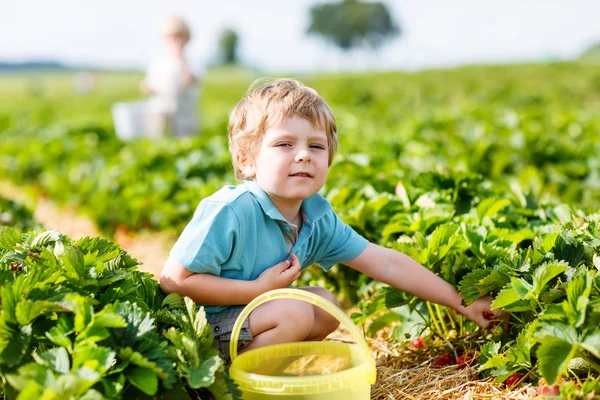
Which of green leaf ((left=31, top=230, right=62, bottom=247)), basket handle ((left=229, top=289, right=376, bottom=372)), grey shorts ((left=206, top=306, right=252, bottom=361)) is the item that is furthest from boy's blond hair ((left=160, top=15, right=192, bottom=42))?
basket handle ((left=229, top=289, right=376, bottom=372))

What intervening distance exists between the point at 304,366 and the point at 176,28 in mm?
6816

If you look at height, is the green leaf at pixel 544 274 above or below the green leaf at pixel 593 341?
above

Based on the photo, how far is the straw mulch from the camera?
249 centimetres

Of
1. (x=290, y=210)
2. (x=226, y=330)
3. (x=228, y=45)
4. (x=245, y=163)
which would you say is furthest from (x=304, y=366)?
(x=228, y=45)

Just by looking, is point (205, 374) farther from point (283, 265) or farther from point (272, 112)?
point (272, 112)

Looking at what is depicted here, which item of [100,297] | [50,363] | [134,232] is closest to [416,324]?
[100,297]

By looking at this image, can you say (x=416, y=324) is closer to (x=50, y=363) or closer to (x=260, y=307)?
(x=260, y=307)

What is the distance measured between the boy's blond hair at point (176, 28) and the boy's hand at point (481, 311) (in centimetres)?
673

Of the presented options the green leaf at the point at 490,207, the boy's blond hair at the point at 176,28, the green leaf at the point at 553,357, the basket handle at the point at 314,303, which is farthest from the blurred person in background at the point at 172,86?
the green leaf at the point at 553,357

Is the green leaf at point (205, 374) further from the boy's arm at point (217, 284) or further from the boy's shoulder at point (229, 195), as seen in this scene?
the boy's shoulder at point (229, 195)

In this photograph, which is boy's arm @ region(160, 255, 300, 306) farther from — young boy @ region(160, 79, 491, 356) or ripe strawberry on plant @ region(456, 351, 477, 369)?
ripe strawberry on plant @ region(456, 351, 477, 369)

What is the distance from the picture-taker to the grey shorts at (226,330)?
2418 millimetres

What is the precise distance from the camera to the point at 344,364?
2.41 m

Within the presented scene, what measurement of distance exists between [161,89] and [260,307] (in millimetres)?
6979
